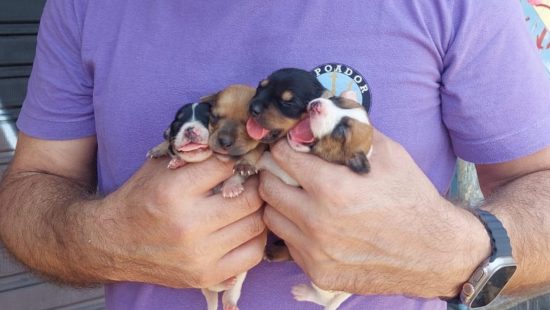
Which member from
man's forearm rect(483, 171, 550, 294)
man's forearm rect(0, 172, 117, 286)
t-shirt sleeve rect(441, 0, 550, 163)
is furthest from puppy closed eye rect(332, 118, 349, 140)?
man's forearm rect(0, 172, 117, 286)

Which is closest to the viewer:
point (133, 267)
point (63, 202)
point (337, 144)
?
point (337, 144)

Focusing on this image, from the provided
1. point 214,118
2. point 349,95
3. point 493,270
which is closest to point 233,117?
point 214,118

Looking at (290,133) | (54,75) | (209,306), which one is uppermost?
(290,133)

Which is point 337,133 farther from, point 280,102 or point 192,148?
point 192,148

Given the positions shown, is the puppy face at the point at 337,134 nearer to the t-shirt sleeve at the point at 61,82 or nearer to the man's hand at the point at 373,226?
the man's hand at the point at 373,226

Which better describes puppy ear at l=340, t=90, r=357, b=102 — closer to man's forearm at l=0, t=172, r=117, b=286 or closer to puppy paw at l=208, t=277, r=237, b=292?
puppy paw at l=208, t=277, r=237, b=292

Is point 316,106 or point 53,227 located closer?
point 316,106

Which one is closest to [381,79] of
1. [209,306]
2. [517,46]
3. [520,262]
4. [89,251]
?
[517,46]

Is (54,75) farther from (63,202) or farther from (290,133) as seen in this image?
(290,133)
